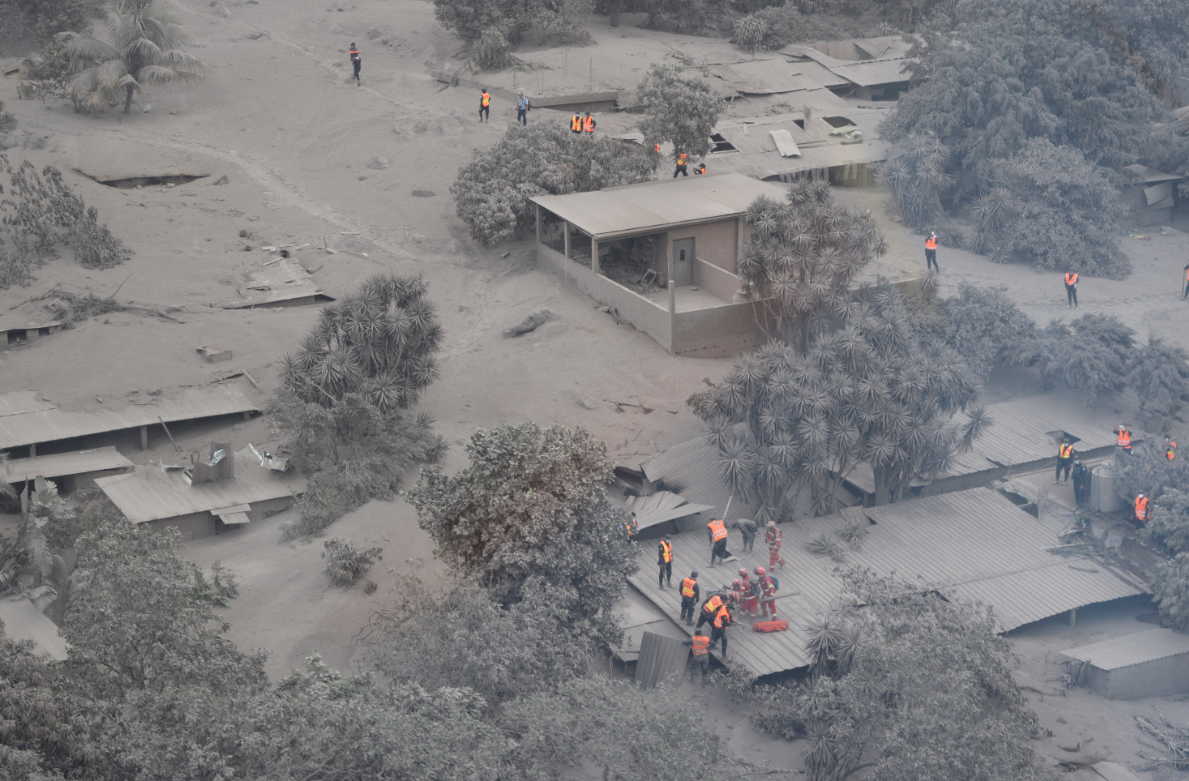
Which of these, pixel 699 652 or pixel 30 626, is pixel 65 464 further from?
pixel 699 652

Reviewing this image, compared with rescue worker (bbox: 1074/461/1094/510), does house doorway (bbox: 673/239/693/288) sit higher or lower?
higher

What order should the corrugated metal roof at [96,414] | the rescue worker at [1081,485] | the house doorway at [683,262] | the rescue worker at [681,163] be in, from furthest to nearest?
the rescue worker at [681,163]
the house doorway at [683,262]
the corrugated metal roof at [96,414]
the rescue worker at [1081,485]

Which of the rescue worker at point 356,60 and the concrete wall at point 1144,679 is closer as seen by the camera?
the concrete wall at point 1144,679

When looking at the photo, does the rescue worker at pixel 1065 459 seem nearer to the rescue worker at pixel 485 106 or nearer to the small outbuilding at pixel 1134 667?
the small outbuilding at pixel 1134 667

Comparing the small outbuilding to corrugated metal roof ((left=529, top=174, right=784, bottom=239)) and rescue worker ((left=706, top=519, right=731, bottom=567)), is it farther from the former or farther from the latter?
corrugated metal roof ((left=529, top=174, right=784, bottom=239))

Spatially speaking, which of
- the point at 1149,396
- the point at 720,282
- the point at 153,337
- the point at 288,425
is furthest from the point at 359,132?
the point at 1149,396

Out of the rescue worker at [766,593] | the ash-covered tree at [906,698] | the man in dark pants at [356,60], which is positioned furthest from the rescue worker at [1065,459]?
the man in dark pants at [356,60]

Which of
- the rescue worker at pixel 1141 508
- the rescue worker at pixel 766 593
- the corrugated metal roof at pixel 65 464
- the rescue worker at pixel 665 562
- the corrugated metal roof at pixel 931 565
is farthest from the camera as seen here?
the corrugated metal roof at pixel 65 464

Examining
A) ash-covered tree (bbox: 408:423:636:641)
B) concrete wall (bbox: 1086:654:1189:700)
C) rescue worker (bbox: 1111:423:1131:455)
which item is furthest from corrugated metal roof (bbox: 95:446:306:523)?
rescue worker (bbox: 1111:423:1131:455)
